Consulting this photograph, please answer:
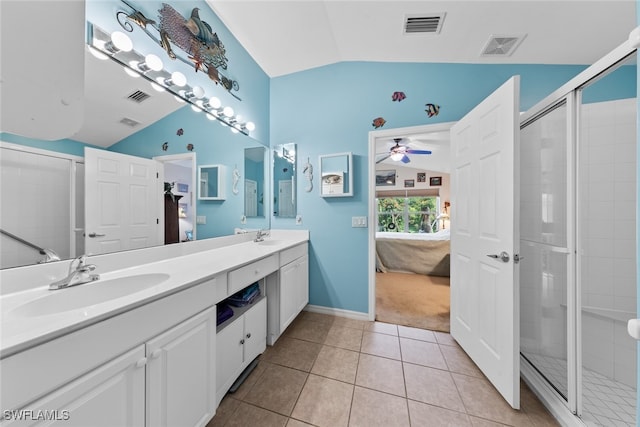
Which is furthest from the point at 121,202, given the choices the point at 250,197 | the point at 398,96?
the point at 398,96

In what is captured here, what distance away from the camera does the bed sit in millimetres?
3748

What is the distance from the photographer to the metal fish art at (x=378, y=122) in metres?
2.22

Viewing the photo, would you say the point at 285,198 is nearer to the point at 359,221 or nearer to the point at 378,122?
the point at 359,221

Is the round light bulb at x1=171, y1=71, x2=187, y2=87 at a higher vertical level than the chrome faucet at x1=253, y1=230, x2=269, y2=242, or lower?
higher

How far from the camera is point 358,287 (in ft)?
7.55

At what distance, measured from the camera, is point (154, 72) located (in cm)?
137

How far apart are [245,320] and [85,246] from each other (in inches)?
36.6

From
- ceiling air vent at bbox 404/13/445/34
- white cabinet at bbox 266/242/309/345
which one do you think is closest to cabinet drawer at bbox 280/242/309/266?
white cabinet at bbox 266/242/309/345

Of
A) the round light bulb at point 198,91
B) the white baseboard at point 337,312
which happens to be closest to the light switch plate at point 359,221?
the white baseboard at point 337,312

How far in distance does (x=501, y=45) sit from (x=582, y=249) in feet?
5.48

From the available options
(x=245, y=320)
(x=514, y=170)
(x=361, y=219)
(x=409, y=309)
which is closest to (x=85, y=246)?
(x=245, y=320)

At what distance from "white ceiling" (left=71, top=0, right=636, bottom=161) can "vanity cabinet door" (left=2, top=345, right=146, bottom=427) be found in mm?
1007

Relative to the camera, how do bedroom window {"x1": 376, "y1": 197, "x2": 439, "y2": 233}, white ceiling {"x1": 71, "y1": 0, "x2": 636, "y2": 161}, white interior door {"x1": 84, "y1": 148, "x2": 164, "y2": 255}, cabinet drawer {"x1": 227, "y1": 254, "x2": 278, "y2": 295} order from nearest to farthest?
white interior door {"x1": 84, "y1": 148, "x2": 164, "y2": 255}, white ceiling {"x1": 71, "y1": 0, "x2": 636, "y2": 161}, cabinet drawer {"x1": 227, "y1": 254, "x2": 278, "y2": 295}, bedroom window {"x1": 376, "y1": 197, "x2": 439, "y2": 233}

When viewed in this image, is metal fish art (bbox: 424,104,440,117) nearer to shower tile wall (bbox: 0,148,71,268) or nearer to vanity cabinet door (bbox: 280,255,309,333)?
vanity cabinet door (bbox: 280,255,309,333)
